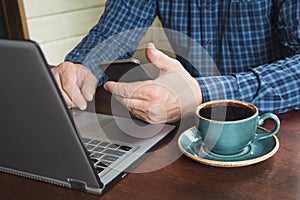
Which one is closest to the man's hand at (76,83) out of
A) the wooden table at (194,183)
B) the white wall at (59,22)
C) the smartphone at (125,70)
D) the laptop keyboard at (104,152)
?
the smartphone at (125,70)

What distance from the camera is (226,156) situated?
876 mm

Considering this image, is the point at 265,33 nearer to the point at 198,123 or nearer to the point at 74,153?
the point at 198,123

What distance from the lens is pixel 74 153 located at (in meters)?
0.72

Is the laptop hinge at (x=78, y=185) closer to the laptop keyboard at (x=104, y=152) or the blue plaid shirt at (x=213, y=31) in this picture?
the laptop keyboard at (x=104, y=152)

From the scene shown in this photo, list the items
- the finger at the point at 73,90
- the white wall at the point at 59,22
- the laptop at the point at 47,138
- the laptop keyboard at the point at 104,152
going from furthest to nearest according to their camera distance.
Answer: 1. the white wall at the point at 59,22
2. the finger at the point at 73,90
3. the laptop keyboard at the point at 104,152
4. the laptop at the point at 47,138

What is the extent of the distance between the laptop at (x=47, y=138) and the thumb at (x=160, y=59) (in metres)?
0.17

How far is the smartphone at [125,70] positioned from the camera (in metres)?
1.35

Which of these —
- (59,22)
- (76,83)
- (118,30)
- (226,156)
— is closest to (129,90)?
(76,83)

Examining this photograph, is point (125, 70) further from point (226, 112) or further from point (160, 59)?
point (226, 112)

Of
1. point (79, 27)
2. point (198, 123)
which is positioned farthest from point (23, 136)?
point (79, 27)

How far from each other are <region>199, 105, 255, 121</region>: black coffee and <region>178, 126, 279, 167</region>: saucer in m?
0.06

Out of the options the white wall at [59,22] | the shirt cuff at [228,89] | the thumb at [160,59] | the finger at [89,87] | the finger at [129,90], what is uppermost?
the thumb at [160,59]

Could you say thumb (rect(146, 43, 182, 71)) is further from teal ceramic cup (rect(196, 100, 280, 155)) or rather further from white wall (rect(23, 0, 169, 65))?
white wall (rect(23, 0, 169, 65))

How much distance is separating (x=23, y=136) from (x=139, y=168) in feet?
0.75
